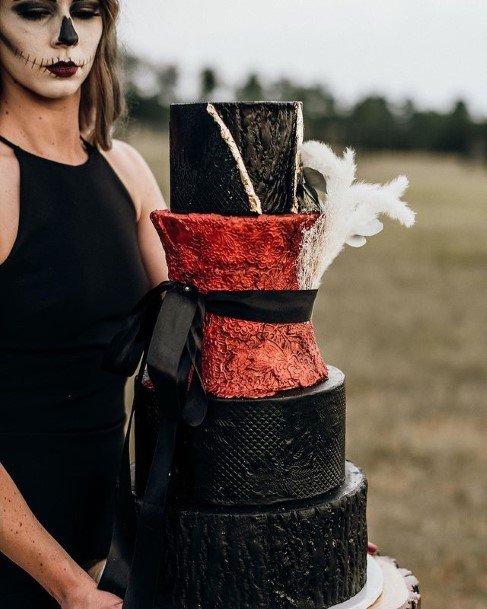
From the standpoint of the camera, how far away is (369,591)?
1.83 m

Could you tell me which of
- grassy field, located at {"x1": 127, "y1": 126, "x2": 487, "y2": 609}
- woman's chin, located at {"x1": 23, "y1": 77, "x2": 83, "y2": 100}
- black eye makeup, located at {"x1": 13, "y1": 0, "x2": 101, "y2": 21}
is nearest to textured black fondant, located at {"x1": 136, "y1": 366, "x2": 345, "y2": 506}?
grassy field, located at {"x1": 127, "y1": 126, "x2": 487, "y2": 609}

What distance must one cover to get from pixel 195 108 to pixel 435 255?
643 inches

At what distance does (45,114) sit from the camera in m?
2.08

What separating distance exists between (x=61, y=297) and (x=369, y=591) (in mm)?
873

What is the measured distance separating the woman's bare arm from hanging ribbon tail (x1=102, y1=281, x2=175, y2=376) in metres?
0.29

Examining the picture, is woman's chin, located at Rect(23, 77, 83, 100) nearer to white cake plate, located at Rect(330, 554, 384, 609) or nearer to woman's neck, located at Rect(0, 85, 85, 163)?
woman's neck, located at Rect(0, 85, 85, 163)

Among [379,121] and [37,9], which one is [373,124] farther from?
[37,9]

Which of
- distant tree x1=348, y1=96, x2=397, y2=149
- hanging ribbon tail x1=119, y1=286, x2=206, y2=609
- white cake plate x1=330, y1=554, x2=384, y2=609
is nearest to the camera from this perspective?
hanging ribbon tail x1=119, y1=286, x2=206, y2=609

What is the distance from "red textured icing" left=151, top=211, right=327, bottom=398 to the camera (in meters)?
1.70

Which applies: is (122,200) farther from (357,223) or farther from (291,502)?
(291,502)

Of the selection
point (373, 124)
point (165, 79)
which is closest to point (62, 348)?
point (165, 79)

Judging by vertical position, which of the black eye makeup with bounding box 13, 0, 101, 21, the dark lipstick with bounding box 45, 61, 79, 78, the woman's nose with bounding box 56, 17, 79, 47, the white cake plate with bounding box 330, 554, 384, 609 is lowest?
the white cake plate with bounding box 330, 554, 384, 609

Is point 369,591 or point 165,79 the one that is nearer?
point 369,591

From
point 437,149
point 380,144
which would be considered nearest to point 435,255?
point 380,144
